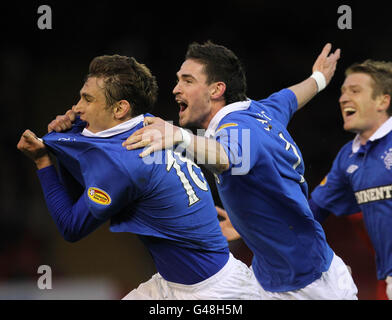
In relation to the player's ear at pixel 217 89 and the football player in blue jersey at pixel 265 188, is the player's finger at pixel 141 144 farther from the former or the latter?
the player's ear at pixel 217 89

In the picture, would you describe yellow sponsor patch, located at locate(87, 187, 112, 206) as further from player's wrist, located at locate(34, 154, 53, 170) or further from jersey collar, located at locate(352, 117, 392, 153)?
jersey collar, located at locate(352, 117, 392, 153)

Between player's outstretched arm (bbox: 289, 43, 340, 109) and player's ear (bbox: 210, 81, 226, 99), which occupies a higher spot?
player's outstretched arm (bbox: 289, 43, 340, 109)

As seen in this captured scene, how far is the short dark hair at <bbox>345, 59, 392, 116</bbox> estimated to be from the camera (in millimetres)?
3979

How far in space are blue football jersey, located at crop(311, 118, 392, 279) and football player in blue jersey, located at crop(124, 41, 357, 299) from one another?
0.75 meters

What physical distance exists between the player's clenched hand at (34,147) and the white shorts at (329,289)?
55.0 inches

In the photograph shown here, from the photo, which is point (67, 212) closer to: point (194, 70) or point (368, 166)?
point (194, 70)

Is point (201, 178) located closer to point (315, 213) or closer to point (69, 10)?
point (315, 213)

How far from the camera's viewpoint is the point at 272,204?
9.20ft

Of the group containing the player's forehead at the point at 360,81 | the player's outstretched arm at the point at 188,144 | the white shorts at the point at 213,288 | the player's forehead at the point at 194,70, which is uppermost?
the player's forehead at the point at 360,81

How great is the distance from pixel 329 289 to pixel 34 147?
172 cm

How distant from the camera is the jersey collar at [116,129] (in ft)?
8.90

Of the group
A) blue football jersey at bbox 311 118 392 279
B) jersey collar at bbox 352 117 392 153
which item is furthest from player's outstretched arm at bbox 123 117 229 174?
jersey collar at bbox 352 117 392 153

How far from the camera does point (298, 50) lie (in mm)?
7242

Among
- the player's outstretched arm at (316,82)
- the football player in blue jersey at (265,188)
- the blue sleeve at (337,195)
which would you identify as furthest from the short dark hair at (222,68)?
the blue sleeve at (337,195)
